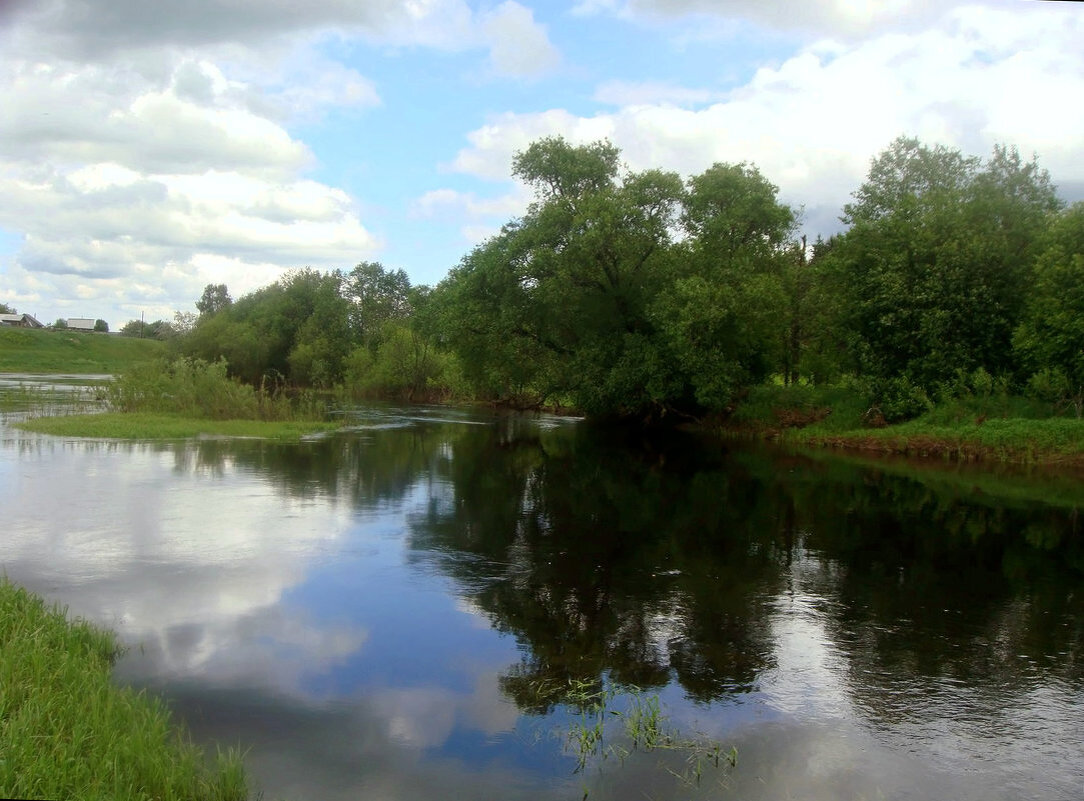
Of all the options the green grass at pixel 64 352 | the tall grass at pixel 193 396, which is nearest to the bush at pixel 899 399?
the tall grass at pixel 193 396

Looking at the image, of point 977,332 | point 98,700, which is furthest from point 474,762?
point 977,332

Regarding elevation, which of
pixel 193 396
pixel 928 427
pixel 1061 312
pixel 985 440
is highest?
pixel 1061 312

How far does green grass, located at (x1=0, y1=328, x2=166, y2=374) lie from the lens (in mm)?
82125

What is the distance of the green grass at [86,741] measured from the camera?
197 inches

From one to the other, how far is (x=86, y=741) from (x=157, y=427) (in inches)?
917

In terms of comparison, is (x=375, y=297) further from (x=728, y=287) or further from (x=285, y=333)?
(x=728, y=287)

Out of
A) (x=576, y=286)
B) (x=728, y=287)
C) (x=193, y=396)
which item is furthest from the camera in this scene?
(x=576, y=286)

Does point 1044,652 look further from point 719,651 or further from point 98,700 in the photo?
point 98,700

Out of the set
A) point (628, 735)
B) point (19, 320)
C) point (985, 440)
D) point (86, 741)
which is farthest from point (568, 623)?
point (19, 320)

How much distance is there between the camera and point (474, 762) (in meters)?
6.32

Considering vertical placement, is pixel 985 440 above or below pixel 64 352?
below

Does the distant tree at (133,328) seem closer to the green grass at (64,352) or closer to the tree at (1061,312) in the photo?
the green grass at (64,352)

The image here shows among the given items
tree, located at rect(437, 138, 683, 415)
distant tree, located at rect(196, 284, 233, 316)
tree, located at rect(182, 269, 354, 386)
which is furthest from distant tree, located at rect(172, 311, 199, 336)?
distant tree, located at rect(196, 284, 233, 316)

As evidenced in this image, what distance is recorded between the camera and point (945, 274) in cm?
2956
